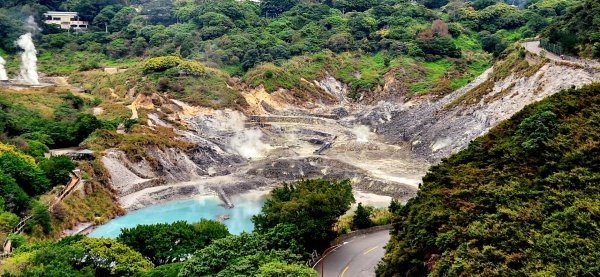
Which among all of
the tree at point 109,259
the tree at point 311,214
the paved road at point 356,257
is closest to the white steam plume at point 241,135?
the tree at point 311,214

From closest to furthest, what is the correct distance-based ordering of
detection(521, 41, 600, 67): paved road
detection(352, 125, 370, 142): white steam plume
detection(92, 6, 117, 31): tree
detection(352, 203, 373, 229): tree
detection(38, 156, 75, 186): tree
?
detection(352, 203, 373, 229): tree, detection(38, 156, 75, 186): tree, detection(521, 41, 600, 67): paved road, detection(352, 125, 370, 142): white steam plume, detection(92, 6, 117, 31): tree

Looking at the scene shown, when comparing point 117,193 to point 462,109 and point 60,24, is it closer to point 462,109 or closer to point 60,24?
point 462,109

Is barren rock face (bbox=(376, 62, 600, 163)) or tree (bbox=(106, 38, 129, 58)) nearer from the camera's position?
barren rock face (bbox=(376, 62, 600, 163))

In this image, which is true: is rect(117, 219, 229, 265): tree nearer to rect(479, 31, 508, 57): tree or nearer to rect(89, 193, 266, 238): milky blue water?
rect(89, 193, 266, 238): milky blue water

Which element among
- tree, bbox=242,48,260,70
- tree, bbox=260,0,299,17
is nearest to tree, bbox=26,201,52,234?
tree, bbox=242,48,260,70

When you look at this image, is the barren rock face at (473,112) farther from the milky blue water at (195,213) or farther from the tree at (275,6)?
the tree at (275,6)

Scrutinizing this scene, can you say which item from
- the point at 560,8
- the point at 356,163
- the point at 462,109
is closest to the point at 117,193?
the point at 356,163

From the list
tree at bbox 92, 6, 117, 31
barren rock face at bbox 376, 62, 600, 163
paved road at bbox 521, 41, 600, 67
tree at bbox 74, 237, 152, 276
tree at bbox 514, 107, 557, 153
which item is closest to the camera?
tree at bbox 514, 107, 557, 153
